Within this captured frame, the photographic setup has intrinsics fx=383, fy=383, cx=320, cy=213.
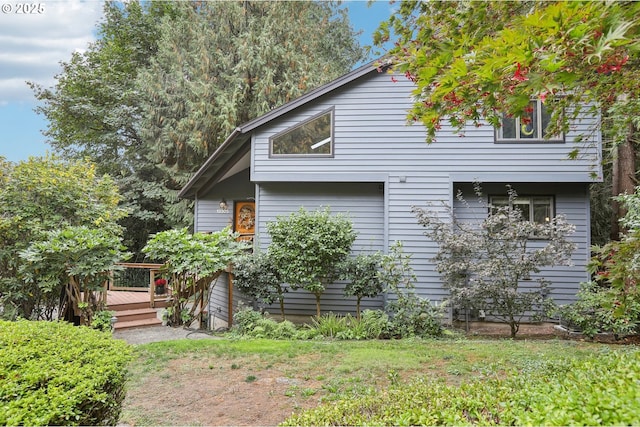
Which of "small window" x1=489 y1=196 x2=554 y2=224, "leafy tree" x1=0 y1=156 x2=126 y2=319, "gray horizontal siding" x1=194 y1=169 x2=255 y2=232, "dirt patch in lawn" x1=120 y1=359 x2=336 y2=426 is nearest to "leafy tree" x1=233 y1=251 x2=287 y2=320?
"leafy tree" x1=0 y1=156 x2=126 y2=319

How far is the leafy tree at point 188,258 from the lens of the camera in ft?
25.8

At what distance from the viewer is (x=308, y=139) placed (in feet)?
29.4

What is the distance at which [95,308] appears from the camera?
23.4 feet

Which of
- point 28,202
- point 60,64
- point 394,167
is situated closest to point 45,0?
point 28,202

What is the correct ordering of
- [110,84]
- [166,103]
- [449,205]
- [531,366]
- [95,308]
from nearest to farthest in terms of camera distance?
[531,366], [95,308], [449,205], [166,103], [110,84]

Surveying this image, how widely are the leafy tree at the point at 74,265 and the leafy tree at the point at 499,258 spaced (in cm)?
607

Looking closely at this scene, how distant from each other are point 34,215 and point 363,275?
6.24m

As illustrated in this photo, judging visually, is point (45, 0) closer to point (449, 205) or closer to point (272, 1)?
point (449, 205)

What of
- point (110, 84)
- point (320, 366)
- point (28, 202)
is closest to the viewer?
point (320, 366)

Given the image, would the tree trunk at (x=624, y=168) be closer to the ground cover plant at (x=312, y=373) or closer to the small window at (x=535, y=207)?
the small window at (x=535, y=207)

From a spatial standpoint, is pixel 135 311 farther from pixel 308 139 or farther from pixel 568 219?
pixel 568 219

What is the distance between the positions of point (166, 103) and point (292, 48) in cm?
607

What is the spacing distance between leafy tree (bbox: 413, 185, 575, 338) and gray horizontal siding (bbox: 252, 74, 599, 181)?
1.18m

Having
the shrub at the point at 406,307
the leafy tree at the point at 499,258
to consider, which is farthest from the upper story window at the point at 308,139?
the shrub at the point at 406,307
